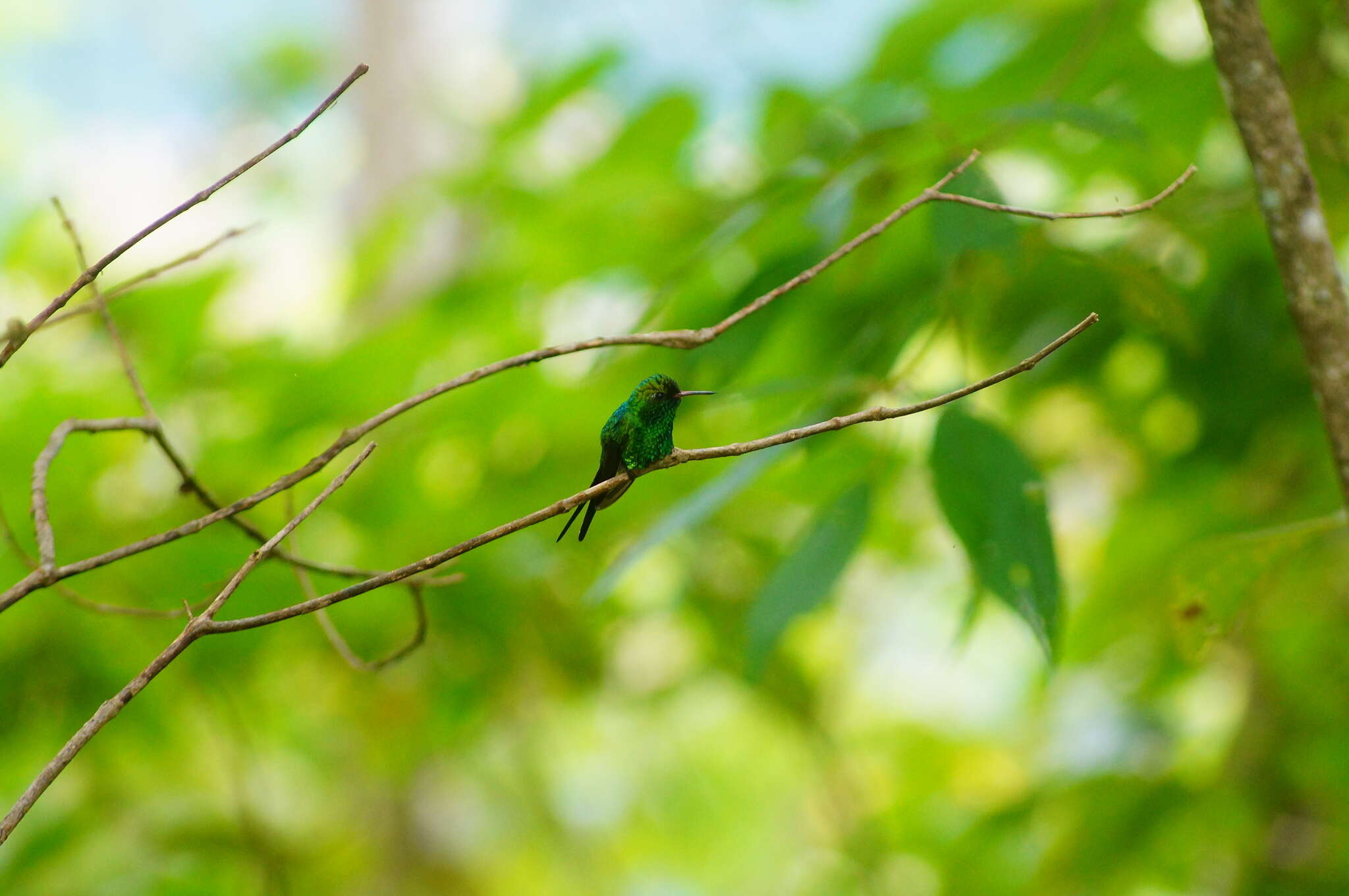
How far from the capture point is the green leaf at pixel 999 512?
0.96m

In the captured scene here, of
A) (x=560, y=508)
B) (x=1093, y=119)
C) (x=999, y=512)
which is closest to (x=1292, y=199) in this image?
(x=1093, y=119)

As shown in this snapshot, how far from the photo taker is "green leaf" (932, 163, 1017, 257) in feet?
3.15

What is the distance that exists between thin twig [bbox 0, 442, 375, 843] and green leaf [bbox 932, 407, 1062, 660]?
572 mm

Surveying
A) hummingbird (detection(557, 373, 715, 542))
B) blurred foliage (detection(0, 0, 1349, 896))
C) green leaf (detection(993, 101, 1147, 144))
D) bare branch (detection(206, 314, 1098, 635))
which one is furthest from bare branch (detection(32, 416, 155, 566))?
green leaf (detection(993, 101, 1147, 144))

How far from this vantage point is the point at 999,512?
987mm

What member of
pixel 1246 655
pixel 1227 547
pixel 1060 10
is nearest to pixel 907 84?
pixel 1060 10

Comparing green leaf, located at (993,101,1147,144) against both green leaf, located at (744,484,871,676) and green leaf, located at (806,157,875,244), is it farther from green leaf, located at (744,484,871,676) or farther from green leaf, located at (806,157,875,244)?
green leaf, located at (744,484,871,676)

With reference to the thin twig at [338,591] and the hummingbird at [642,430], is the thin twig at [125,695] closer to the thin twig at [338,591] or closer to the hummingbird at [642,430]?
the thin twig at [338,591]

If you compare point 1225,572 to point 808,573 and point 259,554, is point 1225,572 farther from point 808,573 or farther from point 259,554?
point 259,554

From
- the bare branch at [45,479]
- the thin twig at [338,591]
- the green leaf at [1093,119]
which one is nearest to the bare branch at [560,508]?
the thin twig at [338,591]

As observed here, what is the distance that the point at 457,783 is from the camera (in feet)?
11.2

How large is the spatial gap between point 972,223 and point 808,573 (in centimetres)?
36

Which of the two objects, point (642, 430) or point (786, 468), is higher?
point (642, 430)

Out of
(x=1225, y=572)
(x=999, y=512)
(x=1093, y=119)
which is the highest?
(x=1093, y=119)
